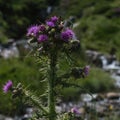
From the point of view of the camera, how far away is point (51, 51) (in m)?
2.96

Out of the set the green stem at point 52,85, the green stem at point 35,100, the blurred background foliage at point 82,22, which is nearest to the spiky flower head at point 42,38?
the green stem at point 52,85

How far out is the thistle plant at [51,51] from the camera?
2.93 metres

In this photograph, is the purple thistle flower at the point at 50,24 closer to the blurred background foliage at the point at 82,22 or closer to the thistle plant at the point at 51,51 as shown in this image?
the thistle plant at the point at 51,51

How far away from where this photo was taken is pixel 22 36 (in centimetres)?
2595

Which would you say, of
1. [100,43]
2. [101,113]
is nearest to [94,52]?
[100,43]

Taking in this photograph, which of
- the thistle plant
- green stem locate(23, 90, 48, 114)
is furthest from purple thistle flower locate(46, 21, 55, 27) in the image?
green stem locate(23, 90, 48, 114)

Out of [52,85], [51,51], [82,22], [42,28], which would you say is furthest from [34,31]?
[82,22]

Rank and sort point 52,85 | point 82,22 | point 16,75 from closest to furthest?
point 52,85 → point 16,75 → point 82,22

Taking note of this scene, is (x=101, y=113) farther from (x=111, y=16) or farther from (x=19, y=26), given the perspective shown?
(x=111, y=16)

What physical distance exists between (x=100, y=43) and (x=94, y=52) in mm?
2611

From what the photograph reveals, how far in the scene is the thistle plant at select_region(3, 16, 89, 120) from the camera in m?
2.93

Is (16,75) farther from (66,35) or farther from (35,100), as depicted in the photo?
(66,35)

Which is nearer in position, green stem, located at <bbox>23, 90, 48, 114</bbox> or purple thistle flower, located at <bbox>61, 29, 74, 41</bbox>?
purple thistle flower, located at <bbox>61, 29, 74, 41</bbox>

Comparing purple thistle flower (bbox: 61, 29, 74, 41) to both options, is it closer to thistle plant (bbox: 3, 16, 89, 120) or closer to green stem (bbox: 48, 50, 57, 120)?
thistle plant (bbox: 3, 16, 89, 120)
